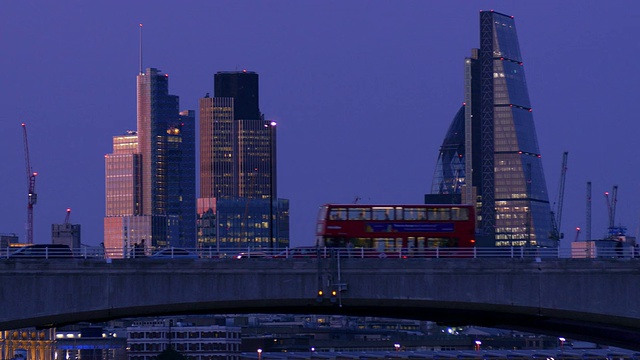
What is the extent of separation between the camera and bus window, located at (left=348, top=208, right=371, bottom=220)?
362 feet

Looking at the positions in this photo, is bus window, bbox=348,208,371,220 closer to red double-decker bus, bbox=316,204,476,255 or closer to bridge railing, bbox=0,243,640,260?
red double-decker bus, bbox=316,204,476,255

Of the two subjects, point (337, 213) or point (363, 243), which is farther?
point (337, 213)

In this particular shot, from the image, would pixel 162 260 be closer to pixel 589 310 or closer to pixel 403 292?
pixel 403 292

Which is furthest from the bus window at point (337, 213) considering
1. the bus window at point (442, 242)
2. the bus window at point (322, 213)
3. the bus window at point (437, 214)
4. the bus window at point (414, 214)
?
the bus window at point (442, 242)

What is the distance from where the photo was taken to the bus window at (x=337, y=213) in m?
111

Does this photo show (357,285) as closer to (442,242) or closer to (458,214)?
(442,242)

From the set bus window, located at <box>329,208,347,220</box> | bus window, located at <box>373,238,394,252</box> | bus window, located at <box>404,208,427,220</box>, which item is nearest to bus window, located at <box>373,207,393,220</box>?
bus window, located at <box>404,208,427,220</box>

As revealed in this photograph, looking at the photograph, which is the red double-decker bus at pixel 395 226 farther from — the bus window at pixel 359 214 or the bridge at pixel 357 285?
the bridge at pixel 357 285

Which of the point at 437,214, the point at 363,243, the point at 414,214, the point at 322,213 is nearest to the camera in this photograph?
the point at 363,243

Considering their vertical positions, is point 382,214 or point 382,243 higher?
point 382,214

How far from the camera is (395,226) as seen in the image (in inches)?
4341

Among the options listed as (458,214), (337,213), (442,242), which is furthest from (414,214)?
(337,213)

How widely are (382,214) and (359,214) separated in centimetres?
176

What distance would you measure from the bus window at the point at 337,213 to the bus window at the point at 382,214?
244 cm
